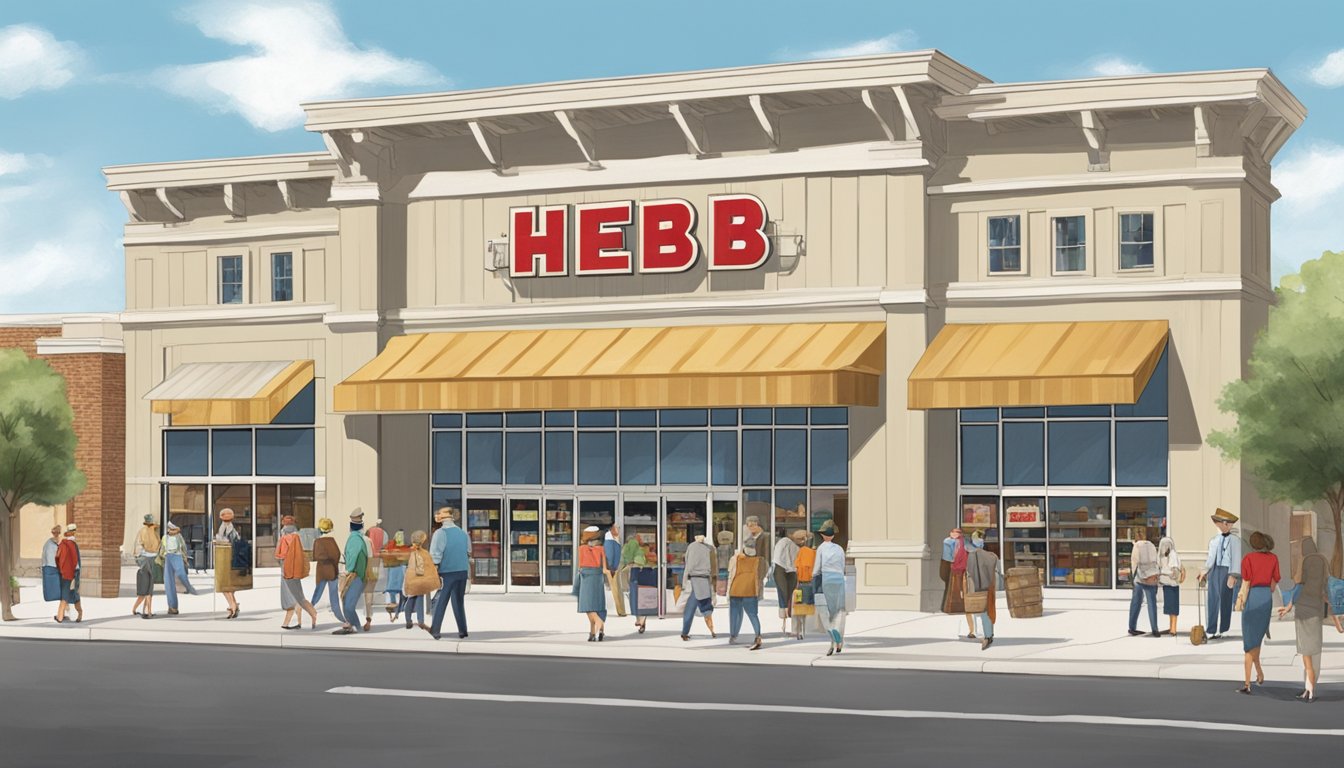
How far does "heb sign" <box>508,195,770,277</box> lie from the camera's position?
32781mm

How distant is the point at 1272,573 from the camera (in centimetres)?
1908

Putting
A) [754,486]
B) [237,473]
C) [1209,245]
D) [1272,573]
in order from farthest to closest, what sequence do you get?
1. [237,473]
2. [754,486]
3. [1209,245]
4. [1272,573]

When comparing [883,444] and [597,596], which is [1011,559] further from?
[597,596]

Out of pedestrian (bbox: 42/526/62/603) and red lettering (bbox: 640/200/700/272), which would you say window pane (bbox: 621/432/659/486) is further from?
pedestrian (bbox: 42/526/62/603)

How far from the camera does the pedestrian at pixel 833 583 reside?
23188mm

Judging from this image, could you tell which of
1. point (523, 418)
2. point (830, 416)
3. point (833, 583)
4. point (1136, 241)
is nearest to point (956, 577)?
point (833, 583)

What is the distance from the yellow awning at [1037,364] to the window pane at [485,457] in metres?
8.76

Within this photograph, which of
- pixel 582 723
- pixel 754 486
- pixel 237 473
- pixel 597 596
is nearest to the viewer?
pixel 582 723

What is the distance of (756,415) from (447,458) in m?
6.59

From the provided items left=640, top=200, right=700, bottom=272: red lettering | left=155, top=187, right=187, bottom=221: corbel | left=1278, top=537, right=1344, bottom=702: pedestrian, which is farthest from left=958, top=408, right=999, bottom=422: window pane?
left=155, top=187, right=187, bottom=221: corbel

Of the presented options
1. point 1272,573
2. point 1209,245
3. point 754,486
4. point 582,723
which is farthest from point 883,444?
point 582,723

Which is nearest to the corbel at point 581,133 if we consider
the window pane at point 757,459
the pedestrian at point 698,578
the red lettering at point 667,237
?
the red lettering at point 667,237

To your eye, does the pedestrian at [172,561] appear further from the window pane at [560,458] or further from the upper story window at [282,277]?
the upper story window at [282,277]

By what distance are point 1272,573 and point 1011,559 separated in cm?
1254
